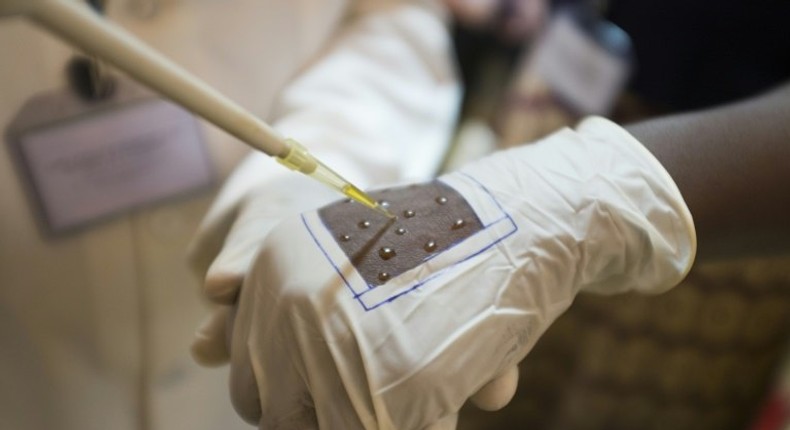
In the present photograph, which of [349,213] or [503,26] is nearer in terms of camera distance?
[349,213]

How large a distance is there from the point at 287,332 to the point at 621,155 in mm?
248

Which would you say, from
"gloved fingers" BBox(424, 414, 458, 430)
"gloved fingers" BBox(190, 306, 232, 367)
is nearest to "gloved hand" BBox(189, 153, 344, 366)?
"gloved fingers" BBox(190, 306, 232, 367)

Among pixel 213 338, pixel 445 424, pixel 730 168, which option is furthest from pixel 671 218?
pixel 213 338

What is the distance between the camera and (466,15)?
94 centimetres

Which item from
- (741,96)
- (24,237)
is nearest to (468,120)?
(741,96)

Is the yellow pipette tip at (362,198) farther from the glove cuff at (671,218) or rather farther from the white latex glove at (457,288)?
the glove cuff at (671,218)

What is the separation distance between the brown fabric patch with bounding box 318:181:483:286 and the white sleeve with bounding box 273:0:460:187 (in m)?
0.14

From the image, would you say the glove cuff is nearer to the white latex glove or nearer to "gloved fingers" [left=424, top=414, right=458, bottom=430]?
the white latex glove

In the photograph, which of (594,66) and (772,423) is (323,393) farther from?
(772,423)

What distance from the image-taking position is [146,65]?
30 cm

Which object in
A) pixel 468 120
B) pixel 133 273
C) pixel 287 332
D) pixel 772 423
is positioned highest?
pixel 287 332

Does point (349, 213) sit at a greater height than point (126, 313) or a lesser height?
greater

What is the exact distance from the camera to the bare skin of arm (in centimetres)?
45

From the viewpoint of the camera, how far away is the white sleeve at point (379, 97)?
59cm
